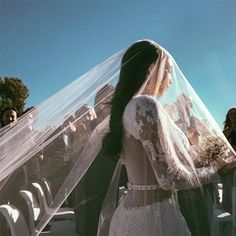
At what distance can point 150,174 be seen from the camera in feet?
5.57

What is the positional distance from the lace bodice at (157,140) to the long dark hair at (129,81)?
0.05m

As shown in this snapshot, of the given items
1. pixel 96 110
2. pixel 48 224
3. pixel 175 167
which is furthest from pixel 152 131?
pixel 48 224

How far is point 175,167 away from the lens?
1610 mm

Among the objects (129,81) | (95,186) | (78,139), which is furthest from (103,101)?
(95,186)

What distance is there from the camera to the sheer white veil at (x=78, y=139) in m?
1.89

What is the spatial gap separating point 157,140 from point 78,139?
511mm

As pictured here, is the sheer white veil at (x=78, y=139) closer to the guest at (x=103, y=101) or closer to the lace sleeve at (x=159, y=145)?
the guest at (x=103, y=101)

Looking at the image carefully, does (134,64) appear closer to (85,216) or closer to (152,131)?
(152,131)

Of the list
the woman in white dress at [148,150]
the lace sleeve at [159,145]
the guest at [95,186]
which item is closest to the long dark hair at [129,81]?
the woman in white dress at [148,150]

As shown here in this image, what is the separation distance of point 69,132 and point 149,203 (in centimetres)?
53

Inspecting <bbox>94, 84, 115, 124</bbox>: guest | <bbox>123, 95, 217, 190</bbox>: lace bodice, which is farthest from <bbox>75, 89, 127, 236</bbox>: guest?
<bbox>123, 95, 217, 190</bbox>: lace bodice

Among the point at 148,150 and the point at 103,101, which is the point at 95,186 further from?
the point at 148,150

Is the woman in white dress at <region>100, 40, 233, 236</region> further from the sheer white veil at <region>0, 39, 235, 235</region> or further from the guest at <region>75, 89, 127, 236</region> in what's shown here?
the guest at <region>75, 89, 127, 236</region>

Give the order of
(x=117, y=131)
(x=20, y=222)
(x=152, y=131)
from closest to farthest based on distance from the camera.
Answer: (x=152, y=131), (x=117, y=131), (x=20, y=222)
